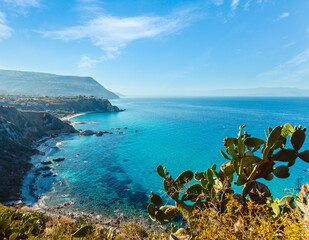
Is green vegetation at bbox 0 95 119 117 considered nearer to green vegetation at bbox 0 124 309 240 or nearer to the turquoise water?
the turquoise water

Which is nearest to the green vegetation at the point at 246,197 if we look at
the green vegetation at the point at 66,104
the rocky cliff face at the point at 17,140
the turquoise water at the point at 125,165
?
the turquoise water at the point at 125,165

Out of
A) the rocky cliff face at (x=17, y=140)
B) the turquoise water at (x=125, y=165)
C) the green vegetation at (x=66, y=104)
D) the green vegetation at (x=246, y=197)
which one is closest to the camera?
the green vegetation at (x=246, y=197)

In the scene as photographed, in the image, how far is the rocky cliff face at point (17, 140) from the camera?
2551 centimetres

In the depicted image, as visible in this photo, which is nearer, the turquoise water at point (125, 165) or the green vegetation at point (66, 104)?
the turquoise water at point (125, 165)

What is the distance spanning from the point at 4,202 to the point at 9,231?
57.4 ft

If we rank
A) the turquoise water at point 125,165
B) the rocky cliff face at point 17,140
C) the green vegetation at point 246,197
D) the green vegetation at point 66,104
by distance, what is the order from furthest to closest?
the green vegetation at point 66,104
the rocky cliff face at point 17,140
the turquoise water at point 125,165
the green vegetation at point 246,197

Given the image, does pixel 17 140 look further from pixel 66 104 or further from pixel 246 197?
pixel 66 104

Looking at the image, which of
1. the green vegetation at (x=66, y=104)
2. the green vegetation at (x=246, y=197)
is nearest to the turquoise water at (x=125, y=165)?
the green vegetation at (x=246, y=197)

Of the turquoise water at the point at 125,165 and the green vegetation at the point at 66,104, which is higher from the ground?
the green vegetation at the point at 66,104

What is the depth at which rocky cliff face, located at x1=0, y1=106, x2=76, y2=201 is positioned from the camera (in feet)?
83.7

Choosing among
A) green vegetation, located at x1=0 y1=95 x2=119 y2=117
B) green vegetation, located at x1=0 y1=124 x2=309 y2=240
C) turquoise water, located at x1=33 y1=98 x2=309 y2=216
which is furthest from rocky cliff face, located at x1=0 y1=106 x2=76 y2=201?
green vegetation, located at x1=0 y1=95 x2=119 y2=117

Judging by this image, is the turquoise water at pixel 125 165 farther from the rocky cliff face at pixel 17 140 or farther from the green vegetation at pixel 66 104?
the green vegetation at pixel 66 104

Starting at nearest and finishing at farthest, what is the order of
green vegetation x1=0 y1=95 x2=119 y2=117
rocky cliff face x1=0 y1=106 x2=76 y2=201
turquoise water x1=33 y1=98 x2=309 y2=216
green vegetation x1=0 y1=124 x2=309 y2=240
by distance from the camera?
1. green vegetation x1=0 y1=124 x2=309 y2=240
2. turquoise water x1=33 y1=98 x2=309 y2=216
3. rocky cliff face x1=0 y1=106 x2=76 y2=201
4. green vegetation x1=0 y1=95 x2=119 y2=117

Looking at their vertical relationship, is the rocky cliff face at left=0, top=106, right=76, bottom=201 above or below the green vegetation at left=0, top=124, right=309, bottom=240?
below
